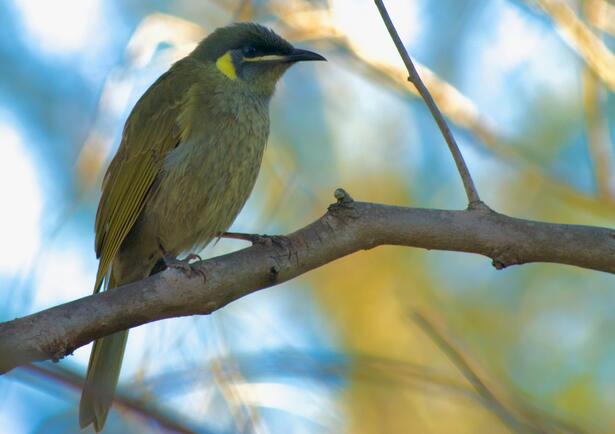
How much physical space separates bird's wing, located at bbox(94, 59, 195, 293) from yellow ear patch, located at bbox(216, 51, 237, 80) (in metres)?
0.20

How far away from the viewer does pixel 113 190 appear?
516 cm

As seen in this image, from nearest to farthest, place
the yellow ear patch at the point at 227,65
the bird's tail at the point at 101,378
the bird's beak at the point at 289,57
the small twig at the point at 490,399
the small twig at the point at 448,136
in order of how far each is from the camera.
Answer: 1. the small twig at the point at 490,399
2. the small twig at the point at 448,136
3. the bird's tail at the point at 101,378
4. the yellow ear patch at the point at 227,65
5. the bird's beak at the point at 289,57

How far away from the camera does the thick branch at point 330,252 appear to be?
3295mm

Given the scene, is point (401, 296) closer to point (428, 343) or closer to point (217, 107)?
point (428, 343)

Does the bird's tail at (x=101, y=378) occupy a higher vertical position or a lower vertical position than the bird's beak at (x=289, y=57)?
lower

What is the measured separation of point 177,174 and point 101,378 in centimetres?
113

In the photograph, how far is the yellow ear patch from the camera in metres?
5.39

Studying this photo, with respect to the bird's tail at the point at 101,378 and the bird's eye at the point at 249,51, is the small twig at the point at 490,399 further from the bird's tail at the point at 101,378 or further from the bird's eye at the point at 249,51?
the bird's eye at the point at 249,51

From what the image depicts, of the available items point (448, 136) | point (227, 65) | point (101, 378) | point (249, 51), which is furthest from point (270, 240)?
point (249, 51)

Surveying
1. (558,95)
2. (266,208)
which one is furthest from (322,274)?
(558,95)

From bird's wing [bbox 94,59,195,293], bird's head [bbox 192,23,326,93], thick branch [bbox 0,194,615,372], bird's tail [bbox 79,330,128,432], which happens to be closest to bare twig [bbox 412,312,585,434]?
thick branch [bbox 0,194,615,372]

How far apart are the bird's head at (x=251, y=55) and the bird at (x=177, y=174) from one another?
3 centimetres

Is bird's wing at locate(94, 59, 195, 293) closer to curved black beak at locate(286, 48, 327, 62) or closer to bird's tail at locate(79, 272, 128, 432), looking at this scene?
bird's tail at locate(79, 272, 128, 432)

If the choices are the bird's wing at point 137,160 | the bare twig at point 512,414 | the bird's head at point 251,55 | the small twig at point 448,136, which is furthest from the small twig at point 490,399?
the bird's head at point 251,55
